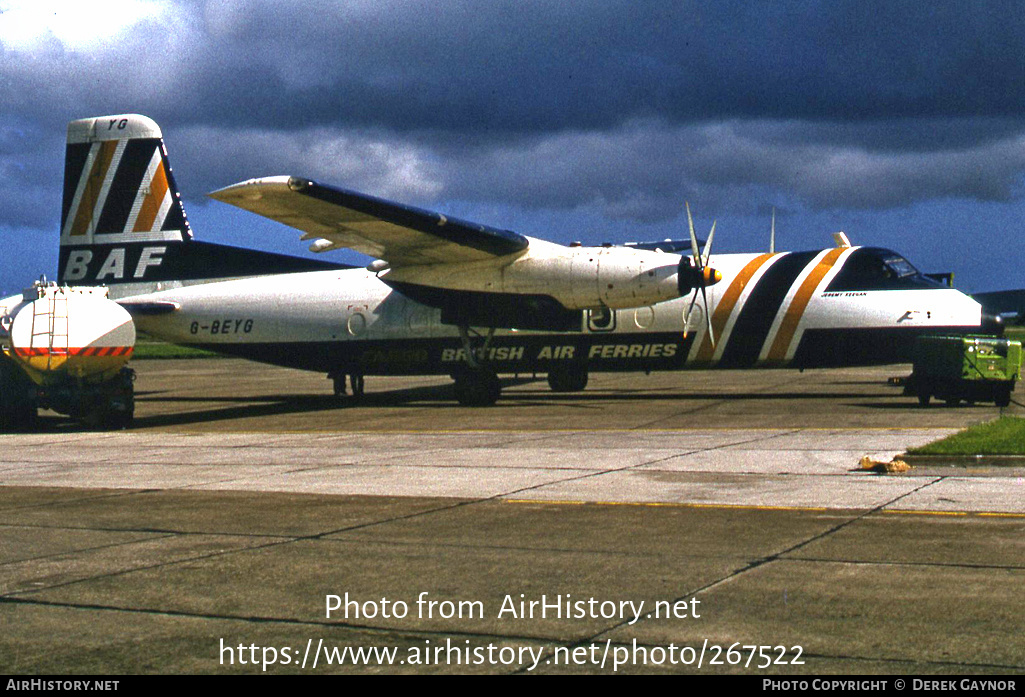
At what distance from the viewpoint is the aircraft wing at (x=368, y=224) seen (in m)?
22.2

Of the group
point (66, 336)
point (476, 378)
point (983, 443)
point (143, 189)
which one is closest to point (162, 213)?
point (143, 189)

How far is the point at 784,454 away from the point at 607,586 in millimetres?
8493

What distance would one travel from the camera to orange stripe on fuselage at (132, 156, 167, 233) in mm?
30250

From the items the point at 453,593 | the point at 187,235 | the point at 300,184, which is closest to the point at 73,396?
the point at 300,184

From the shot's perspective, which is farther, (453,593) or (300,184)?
(300,184)

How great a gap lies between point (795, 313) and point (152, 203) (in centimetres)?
1771

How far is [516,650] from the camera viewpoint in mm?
6406

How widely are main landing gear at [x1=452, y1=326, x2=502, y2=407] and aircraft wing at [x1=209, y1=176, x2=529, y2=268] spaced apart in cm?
222

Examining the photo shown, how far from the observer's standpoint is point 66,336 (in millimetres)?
22984

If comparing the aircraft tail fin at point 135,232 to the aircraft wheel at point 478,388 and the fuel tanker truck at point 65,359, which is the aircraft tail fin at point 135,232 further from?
the fuel tanker truck at point 65,359

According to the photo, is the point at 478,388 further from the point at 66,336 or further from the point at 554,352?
the point at 66,336

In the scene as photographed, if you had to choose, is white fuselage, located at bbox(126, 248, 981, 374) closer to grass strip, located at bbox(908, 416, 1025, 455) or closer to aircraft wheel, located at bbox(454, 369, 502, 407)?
aircraft wheel, located at bbox(454, 369, 502, 407)

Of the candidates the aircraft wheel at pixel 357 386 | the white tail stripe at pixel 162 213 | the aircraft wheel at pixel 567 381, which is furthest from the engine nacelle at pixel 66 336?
the aircraft wheel at pixel 567 381

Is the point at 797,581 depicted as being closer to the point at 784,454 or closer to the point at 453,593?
the point at 453,593
